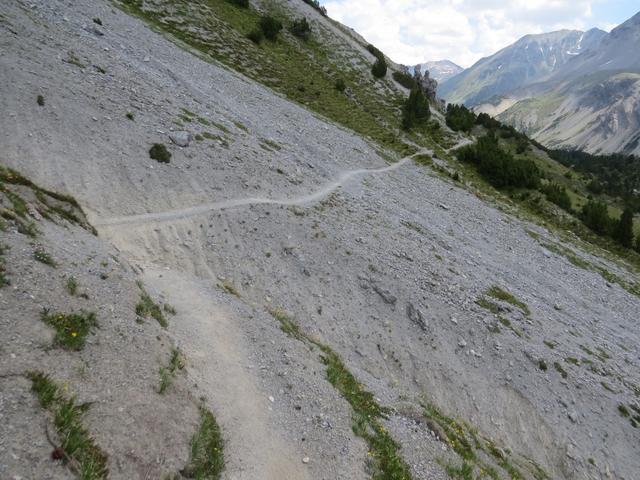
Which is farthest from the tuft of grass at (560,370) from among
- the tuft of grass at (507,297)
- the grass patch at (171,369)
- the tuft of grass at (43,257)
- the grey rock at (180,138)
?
the grey rock at (180,138)

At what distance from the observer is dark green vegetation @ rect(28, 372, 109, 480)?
8023 mm

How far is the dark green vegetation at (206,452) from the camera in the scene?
388 inches

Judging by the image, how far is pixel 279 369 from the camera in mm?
15367

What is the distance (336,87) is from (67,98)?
5672 cm

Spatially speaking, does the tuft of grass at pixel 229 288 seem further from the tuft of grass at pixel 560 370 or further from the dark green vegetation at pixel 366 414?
the tuft of grass at pixel 560 370

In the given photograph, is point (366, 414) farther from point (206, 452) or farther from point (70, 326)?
point (70, 326)

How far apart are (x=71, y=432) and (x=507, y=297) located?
28.4m

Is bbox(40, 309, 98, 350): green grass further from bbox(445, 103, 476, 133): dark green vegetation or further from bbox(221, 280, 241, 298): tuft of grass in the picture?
bbox(445, 103, 476, 133): dark green vegetation

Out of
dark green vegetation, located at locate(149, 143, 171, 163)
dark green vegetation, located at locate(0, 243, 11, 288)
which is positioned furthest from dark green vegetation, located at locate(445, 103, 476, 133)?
dark green vegetation, located at locate(0, 243, 11, 288)

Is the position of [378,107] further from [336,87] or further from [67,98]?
[67,98]

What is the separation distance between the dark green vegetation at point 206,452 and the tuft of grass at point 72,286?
5.55 m

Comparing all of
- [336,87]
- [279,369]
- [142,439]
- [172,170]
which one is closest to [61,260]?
[142,439]

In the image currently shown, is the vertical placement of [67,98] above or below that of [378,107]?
below

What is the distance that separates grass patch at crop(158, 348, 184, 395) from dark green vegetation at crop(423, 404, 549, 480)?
33.9 feet
